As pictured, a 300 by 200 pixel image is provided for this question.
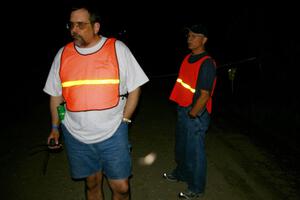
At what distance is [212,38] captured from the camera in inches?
730

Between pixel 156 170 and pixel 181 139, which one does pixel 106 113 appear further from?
pixel 156 170

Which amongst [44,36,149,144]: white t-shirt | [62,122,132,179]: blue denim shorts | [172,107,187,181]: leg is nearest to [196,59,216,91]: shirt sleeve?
[172,107,187,181]: leg

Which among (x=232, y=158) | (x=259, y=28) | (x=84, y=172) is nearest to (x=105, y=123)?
(x=84, y=172)

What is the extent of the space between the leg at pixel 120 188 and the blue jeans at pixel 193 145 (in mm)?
1042

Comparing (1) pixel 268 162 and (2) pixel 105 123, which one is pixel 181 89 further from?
(1) pixel 268 162

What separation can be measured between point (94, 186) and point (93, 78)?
1222 mm

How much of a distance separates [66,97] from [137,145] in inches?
136

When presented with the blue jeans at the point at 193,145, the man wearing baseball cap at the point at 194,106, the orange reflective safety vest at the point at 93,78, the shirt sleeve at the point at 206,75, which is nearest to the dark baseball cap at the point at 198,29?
the man wearing baseball cap at the point at 194,106

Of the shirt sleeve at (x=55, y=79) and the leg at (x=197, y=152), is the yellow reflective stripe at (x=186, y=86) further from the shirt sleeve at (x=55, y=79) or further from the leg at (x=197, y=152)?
the shirt sleeve at (x=55, y=79)

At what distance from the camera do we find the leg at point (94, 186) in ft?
10.5

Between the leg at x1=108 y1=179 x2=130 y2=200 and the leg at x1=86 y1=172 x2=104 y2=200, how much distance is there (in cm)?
28

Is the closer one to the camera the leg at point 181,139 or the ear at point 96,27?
the ear at point 96,27

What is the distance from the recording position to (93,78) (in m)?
2.71

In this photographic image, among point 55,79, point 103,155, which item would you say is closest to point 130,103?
point 103,155
